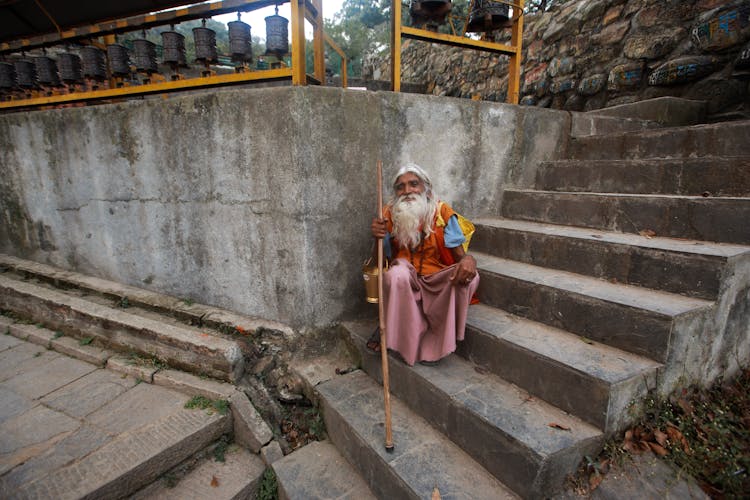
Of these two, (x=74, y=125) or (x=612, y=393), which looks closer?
(x=612, y=393)

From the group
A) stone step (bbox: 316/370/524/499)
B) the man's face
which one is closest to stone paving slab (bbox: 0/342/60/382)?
stone step (bbox: 316/370/524/499)

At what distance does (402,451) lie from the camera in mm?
2262

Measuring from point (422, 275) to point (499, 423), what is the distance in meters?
1.14

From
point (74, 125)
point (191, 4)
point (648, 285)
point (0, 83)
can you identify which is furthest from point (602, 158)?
point (0, 83)

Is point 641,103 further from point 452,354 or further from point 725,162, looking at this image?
point 452,354

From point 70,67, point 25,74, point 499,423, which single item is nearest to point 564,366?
point 499,423

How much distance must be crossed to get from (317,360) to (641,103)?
16.2 ft

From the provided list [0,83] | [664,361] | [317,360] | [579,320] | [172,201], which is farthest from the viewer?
[0,83]

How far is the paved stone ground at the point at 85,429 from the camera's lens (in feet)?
7.53

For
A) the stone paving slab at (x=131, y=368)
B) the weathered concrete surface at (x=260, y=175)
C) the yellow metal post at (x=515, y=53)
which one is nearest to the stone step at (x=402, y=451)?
the weathered concrete surface at (x=260, y=175)

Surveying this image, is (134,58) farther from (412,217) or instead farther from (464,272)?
(464,272)

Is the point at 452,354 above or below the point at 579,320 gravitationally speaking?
below

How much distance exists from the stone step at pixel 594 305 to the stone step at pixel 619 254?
0.08 metres

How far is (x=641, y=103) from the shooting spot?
452cm
